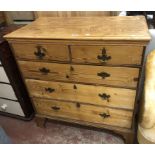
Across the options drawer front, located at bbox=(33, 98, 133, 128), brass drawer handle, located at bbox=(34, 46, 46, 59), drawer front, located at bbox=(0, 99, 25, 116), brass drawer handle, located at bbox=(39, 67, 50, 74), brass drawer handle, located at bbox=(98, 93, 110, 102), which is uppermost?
brass drawer handle, located at bbox=(34, 46, 46, 59)

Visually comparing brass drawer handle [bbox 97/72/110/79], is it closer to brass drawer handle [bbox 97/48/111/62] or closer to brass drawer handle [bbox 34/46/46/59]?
brass drawer handle [bbox 97/48/111/62]

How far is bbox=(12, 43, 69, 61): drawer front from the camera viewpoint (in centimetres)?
107

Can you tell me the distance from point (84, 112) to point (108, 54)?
55 cm

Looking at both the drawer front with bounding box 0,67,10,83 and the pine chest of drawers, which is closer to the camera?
the pine chest of drawers

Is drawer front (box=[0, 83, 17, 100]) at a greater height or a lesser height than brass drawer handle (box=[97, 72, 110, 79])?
lesser

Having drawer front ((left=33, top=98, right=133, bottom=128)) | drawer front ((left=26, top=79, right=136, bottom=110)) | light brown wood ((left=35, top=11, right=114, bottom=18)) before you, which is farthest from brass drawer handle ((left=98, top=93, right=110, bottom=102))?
light brown wood ((left=35, top=11, right=114, bottom=18))

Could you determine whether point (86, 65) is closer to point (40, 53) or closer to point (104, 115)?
point (40, 53)

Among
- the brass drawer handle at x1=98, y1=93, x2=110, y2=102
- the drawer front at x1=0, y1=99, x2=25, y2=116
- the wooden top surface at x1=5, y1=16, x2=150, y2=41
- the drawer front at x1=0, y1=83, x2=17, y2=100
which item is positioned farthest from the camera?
the drawer front at x1=0, y1=99, x2=25, y2=116

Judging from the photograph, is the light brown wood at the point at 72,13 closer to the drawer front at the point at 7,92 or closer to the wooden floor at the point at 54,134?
the drawer front at the point at 7,92

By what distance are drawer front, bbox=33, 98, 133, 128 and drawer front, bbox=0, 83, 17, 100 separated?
0.24m

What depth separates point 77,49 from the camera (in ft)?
3.37

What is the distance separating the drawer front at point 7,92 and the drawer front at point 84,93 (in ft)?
0.78

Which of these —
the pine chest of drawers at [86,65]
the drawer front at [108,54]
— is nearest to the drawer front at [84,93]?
the pine chest of drawers at [86,65]
